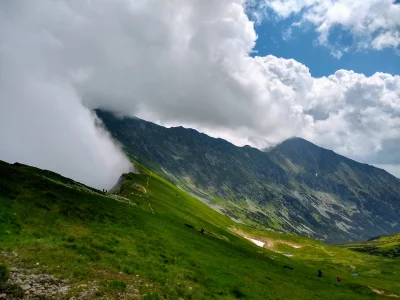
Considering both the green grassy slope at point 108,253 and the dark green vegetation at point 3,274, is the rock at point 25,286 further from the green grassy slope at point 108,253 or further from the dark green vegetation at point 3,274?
the green grassy slope at point 108,253

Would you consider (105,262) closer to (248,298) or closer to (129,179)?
(248,298)

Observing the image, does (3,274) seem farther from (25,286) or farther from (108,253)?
(108,253)

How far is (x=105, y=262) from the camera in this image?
3116 centimetres

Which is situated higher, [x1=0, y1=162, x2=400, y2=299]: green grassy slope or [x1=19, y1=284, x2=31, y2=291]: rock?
[x1=0, y1=162, x2=400, y2=299]: green grassy slope

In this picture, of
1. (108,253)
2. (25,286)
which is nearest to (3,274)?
(25,286)

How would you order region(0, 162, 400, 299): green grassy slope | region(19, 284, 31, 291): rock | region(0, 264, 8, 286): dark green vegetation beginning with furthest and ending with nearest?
1. region(0, 162, 400, 299): green grassy slope
2. region(0, 264, 8, 286): dark green vegetation
3. region(19, 284, 31, 291): rock

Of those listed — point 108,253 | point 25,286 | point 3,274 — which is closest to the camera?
point 25,286

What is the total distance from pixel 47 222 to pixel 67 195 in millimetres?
19643

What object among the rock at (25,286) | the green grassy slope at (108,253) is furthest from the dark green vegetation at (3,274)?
the rock at (25,286)

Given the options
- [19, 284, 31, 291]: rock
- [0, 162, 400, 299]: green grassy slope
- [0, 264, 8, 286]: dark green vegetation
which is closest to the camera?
[19, 284, 31, 291]: rock

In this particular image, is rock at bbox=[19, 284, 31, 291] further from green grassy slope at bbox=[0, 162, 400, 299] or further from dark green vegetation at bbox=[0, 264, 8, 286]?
green grassy slope at bbox=[0, 162, 400, 299]

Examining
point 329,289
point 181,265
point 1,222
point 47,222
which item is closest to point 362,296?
point 329,289

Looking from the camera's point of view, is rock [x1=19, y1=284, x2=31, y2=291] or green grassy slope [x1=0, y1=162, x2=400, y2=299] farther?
green grassy slope [x1=0, y1=162, x2=400, y2=299]

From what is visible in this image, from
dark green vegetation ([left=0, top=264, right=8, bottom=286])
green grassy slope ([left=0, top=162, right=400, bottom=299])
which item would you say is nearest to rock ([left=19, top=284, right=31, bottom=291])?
dark green vegetation ([left=0, top=264, right=8, bottom=286])
